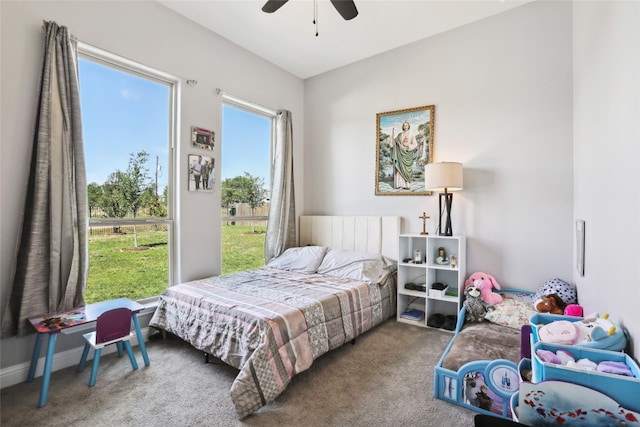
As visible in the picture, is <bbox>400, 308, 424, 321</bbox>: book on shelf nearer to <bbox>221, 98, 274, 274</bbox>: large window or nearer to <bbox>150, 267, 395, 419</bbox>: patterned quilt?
<bbox>150, 267, 395, 419</bbox>: patterned quilt

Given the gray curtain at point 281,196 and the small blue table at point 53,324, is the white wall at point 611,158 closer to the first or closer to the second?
the small blue table at point 53,324

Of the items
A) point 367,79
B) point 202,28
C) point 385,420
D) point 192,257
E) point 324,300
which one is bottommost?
point 385,420

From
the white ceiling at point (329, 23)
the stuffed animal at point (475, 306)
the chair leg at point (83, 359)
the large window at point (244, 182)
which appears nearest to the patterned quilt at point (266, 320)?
the chair leg at point (83, 359)

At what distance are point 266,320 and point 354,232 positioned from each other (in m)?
2.04

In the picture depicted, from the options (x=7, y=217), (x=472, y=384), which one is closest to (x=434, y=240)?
(x=472, y=384)

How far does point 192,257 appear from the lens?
3.17 m

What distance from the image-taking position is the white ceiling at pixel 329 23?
2.88m

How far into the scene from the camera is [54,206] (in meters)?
2.18

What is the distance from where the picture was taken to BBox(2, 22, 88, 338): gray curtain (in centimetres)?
211

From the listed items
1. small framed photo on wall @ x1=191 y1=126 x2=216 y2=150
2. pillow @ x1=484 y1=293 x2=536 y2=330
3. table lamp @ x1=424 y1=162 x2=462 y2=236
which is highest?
small framed photo on wall @ x1=191 y1=126 x2=216 y2=150

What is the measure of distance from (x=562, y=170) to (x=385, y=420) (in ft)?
8.51

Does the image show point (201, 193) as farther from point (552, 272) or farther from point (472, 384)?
point (552, 272)

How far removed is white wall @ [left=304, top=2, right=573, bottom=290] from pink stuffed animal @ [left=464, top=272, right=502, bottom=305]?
15 centimetres

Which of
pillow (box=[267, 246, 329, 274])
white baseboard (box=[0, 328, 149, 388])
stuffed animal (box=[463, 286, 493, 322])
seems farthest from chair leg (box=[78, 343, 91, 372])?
stuffed animal (box=[463, 286, 493, 322])
